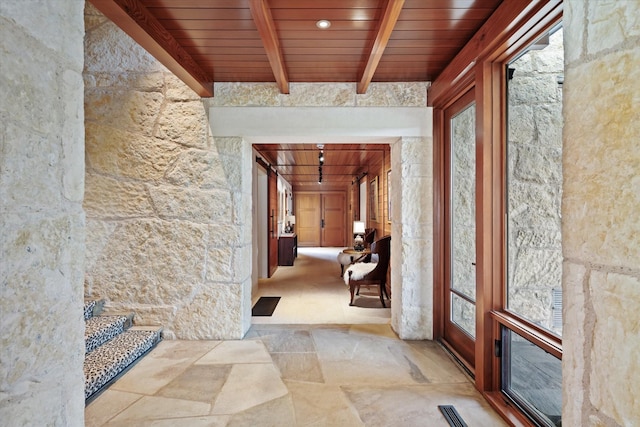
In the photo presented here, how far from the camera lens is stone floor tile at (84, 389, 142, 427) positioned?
1901 mm

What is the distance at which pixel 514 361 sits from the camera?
204 centimetres

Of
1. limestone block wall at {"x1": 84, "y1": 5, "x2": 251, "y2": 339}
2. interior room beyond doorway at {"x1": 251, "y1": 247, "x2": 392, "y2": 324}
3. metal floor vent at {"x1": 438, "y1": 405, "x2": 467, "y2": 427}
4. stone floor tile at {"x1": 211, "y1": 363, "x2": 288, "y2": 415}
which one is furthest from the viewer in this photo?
interior room beyond doorway at {"x1": 251, "y1": 247, "x2": 392, "y2": 324}

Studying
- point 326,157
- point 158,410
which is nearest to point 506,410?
point 158,410

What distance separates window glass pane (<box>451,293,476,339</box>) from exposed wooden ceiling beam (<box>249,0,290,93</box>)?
2.44 metres

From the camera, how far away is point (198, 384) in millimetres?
2285

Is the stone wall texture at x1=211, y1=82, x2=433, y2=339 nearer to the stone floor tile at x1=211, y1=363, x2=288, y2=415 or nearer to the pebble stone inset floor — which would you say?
the pebble stone inset floor

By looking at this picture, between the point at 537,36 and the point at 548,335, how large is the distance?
164 centimetres

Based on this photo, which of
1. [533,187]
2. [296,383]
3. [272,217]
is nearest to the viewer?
[533,187]

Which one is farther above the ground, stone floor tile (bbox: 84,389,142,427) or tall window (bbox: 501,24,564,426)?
tall window (bbox: 501,24,564,426)

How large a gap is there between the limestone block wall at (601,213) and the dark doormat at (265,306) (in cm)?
328

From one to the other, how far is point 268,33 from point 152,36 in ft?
2.38

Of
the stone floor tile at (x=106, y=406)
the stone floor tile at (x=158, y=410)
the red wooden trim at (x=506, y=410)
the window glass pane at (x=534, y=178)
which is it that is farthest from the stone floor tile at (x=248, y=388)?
the window glass pane at (x=534, y=178)

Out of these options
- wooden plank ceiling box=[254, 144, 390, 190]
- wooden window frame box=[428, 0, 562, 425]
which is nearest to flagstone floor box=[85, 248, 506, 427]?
wooden window frame box=[428, 0, 562, 425]

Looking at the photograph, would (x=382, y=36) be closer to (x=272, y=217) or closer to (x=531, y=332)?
(x=531, y=332)
